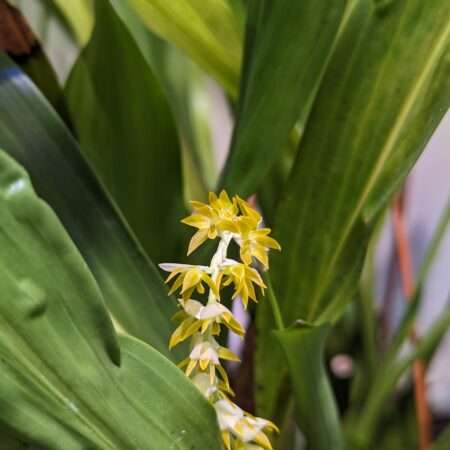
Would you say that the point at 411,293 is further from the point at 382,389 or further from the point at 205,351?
the point at 205,351

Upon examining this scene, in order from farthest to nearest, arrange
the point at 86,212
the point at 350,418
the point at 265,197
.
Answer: the point at 350,418, the point at 265,197, the point at 86,212

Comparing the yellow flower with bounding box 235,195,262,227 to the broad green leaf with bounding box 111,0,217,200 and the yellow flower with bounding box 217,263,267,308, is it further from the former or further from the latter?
the broad green leaf with bounding box 111,0,217,200

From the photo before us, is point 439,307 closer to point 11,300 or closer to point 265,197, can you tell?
point 265,197

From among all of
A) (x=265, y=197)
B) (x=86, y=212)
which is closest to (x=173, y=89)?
(x=265, y=197)

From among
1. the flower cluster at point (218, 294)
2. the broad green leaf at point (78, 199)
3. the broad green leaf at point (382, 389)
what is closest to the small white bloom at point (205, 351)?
the flower cluster at point (218, 294)

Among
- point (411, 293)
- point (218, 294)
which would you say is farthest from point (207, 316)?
point (411, 293)

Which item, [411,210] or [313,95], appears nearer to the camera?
[313,95]

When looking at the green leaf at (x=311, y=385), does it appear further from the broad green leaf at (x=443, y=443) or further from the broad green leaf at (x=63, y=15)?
the broad green leaf at (x=63, y=15)
